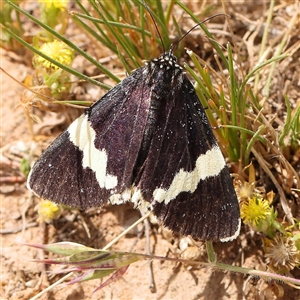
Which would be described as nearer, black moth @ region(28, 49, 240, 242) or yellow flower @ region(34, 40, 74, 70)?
black moth @ region(28, 49, 240, 242)

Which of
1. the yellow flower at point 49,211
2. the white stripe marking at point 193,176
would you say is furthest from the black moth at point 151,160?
the yellow flower at point 49,211

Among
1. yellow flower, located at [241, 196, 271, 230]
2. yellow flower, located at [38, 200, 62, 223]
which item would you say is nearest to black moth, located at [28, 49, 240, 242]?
yellow flower, located at [241, 196, 271, 230]

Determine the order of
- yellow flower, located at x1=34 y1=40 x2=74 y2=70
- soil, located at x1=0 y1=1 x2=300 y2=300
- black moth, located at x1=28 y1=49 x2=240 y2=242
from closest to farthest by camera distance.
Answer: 1. black moth, located at x1=28 y1=49 x2=240 y2=242
2. soil, located at x1=0 y1=1 x2=300 y2=300
3. yellow flower, located at x1=34 y1=40 x2=74 y2=70

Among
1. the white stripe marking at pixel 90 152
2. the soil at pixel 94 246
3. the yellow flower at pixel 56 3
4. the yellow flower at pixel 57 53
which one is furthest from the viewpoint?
the yellow flower at pixel 56 3

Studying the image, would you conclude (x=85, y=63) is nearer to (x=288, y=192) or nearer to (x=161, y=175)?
(x=161, y=175)

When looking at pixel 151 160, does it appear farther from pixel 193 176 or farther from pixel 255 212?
pixel 255 212

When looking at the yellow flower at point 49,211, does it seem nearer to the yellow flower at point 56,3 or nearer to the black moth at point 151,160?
the black moth at point 151,160

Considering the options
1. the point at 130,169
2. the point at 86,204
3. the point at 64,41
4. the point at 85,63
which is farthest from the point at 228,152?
the point at 85,63

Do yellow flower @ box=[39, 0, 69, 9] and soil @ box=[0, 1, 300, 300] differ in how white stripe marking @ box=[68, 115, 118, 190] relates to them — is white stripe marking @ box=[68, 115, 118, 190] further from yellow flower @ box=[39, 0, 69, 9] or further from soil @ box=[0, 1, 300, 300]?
yellow flower @ box=[39, 0, 69, 9]
